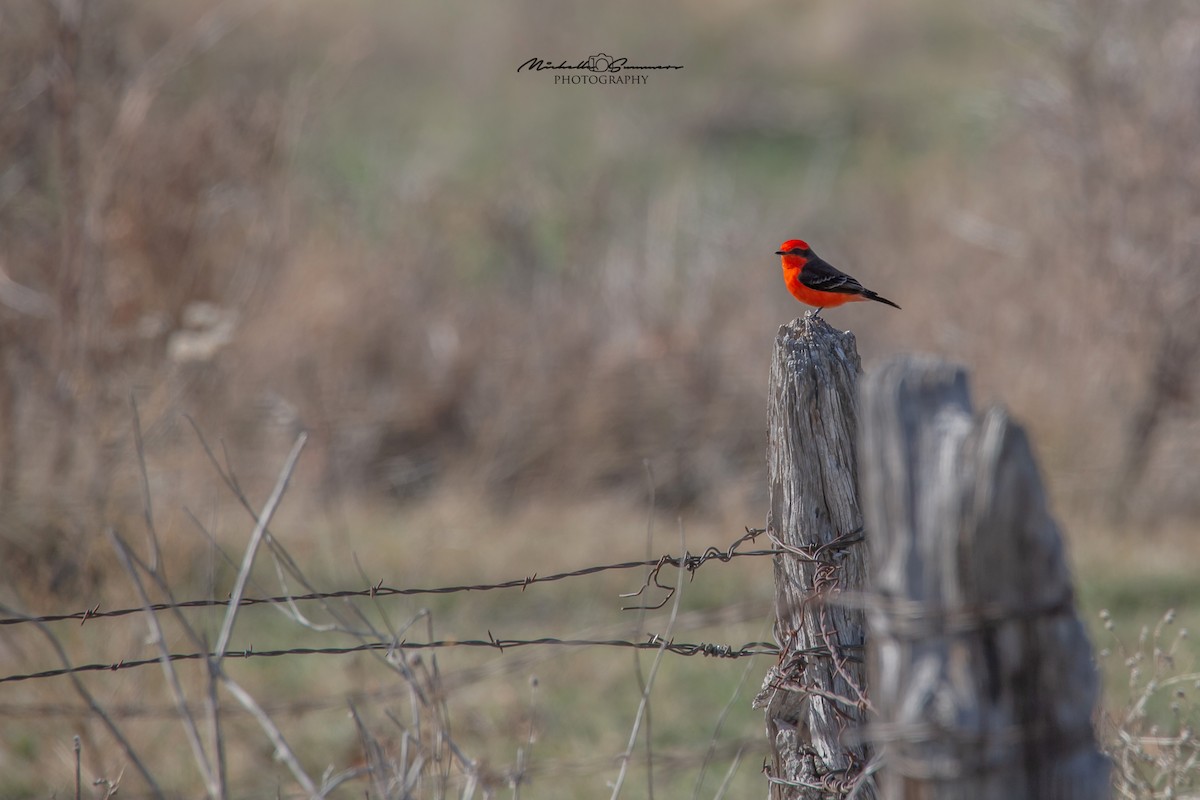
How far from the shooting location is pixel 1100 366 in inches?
376

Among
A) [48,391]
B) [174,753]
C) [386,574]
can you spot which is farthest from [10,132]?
[174,753]

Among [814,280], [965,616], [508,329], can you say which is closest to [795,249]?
[814,280]

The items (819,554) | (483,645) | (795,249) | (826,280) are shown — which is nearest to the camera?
(819,554)

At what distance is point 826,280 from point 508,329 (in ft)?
22.4

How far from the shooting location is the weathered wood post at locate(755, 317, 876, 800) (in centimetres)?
228

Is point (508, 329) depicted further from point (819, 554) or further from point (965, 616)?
point (965, 616)

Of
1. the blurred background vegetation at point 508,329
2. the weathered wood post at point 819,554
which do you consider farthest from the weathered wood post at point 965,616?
the blurred background vegetation at point 508,329

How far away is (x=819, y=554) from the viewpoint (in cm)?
229

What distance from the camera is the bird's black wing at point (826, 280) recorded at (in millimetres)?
4293

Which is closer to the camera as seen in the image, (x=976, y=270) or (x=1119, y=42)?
(x=1119, y=42)

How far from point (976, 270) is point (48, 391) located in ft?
24.1

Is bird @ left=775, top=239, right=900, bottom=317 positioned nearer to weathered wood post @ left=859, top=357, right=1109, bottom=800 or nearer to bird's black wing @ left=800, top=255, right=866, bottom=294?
bird's black wing @ left=800, top=255, right=866, bottom=294

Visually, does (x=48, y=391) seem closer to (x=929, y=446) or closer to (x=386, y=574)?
(x=386, y=574)

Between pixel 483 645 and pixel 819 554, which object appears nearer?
pixel 819 554
